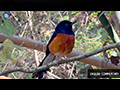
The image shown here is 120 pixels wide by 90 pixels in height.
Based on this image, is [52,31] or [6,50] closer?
[6,50]

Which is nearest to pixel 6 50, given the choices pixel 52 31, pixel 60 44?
pixel 60 44

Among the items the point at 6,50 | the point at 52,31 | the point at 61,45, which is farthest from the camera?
the point at 52,31

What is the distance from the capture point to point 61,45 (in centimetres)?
58

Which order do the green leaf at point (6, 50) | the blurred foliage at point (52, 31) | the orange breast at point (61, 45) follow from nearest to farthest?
the green leaf at point (6, 50), the orange breast at point (61, 45), the blurred foliage at point (52, 31)

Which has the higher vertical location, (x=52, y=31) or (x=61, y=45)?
(x=52, y=31)

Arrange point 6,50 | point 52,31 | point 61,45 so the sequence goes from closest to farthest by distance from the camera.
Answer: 1. point 6,50
2. point 61,45
3. point 52,31

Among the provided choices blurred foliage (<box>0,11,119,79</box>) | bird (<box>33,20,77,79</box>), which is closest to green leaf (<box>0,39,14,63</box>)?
bird (<box>33,20,77,79</box>)

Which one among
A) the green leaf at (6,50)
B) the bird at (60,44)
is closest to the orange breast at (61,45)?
the bird at (60,44)

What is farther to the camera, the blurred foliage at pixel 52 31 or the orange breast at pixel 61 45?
the blurred foliage at pixel 52 31

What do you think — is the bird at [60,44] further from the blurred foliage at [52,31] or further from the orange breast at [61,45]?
the blurred foliage at [52,31]

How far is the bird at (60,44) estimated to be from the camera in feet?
1.87

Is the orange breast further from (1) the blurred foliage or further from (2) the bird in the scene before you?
(1) the blurred foliage

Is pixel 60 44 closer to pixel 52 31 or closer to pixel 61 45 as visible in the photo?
pixel 61 45
